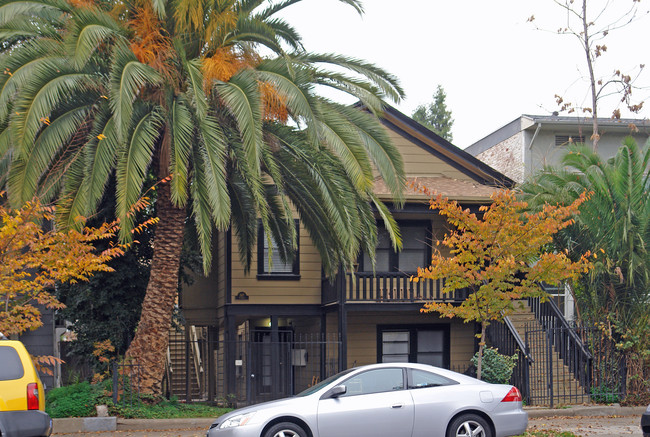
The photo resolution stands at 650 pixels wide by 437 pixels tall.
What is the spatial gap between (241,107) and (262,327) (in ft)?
40.3

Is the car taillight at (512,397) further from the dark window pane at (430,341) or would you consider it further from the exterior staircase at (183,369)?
the exterior staircase at (183,369)

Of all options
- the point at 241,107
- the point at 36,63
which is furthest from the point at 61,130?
the point at 241,107

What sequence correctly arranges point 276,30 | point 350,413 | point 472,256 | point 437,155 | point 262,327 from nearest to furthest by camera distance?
point 350,413 < point 472,256 < point 276,30 < point 437,155 < point 262,327

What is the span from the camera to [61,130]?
47.1 ft

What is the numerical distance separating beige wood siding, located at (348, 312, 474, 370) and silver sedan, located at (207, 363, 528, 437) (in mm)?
10922

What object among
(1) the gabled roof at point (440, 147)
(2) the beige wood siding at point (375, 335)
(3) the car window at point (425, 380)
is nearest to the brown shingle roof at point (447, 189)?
(1) the gabled roof at point (440, 147)

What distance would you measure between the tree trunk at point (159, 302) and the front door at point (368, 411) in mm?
6199

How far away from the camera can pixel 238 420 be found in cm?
1075

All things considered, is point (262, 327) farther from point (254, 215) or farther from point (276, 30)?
point (276, 30)

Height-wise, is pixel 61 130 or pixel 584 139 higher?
pixel 584 139

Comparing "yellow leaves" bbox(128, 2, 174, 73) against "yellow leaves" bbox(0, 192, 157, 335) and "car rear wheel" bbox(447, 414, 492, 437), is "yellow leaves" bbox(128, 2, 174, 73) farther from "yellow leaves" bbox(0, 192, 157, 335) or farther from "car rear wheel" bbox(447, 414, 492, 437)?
"car rear wheel" bbox(447, 414, 492, 437)

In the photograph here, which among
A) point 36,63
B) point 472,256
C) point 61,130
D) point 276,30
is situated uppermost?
point 276,30

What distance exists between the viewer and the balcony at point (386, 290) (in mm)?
20438

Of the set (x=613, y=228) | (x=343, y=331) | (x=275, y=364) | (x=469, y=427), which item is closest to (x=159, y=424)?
(x=275, y=364)
